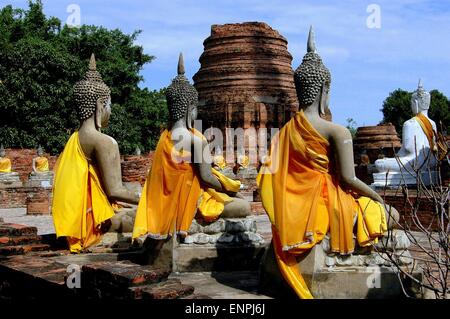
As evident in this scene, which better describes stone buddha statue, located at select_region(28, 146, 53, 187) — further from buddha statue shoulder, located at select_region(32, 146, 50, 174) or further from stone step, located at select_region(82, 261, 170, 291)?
stone step, located at select_region(82, 261, 170, 291)

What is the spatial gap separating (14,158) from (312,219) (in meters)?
22.8

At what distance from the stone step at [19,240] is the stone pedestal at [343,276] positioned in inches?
121

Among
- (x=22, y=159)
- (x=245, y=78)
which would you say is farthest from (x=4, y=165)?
(x=245, y=78)

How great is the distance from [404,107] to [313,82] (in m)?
43.9

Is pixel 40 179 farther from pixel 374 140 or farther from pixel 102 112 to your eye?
pixel 102 112

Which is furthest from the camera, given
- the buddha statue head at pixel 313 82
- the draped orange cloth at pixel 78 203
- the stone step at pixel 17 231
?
the stone step at pixel 17 231

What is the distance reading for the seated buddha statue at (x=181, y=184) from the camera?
4.75 m

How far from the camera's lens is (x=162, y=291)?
3.52m

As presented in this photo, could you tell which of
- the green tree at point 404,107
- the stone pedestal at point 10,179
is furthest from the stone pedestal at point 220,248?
the green tree at point 404,107

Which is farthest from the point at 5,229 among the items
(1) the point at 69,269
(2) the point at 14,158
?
(2) the point at 14,158

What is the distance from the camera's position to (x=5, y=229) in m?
6.15

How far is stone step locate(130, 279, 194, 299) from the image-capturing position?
3.47 meters

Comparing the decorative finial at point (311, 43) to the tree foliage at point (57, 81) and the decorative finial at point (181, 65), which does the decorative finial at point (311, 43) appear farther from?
the tree foliage at point (57, 81)
